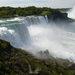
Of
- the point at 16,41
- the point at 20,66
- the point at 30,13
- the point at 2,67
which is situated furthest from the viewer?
the point at 30,13

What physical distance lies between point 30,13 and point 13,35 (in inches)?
900

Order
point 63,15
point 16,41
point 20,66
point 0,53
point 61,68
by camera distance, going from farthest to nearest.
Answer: point 63,15 → point 16,41 → point 61,68 → point 0,53 → point 20,66

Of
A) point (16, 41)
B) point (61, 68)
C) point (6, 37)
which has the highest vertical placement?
point (6, 37)

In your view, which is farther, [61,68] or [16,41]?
[16,41]

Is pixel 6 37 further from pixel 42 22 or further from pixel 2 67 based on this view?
pixel 42 22

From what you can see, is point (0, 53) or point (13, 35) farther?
point (13, 35)

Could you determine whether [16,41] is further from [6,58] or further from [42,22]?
[42,22]

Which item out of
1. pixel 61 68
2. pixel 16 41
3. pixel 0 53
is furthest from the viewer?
pixel 16 41

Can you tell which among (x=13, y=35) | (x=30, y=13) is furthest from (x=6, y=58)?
(x=30, y=13)

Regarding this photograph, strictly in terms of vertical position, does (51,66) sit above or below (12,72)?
below

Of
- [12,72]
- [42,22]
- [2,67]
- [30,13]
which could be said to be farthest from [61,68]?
[30,13]

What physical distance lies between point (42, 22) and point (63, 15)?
65.6ft

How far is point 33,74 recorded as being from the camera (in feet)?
20.5

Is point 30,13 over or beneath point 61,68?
over
